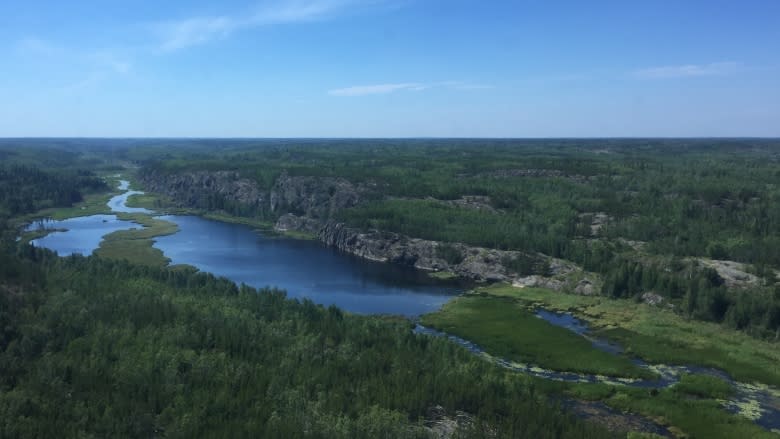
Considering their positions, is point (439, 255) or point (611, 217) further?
point (611, 217)

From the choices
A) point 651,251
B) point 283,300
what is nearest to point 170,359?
point 283,300

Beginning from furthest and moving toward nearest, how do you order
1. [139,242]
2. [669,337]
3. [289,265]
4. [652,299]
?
[139,242]
[289,265]
[652,299]
[669,337]

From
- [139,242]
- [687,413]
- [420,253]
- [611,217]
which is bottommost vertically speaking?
[687,413]

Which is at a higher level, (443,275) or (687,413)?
(687,413)

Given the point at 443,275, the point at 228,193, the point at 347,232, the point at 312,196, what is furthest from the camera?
the point at 228,193

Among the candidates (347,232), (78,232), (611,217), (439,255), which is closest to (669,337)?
(439,255)

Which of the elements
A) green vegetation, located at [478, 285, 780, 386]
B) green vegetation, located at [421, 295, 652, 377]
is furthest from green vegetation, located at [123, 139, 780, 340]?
green vegetation, located at [421, 295, 652, 377]

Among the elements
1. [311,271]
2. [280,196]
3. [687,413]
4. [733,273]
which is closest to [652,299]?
[733,273]

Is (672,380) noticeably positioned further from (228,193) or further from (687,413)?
(228,193)

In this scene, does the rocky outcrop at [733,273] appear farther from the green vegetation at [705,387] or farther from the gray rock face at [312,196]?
the gray rock face at [312,196]
